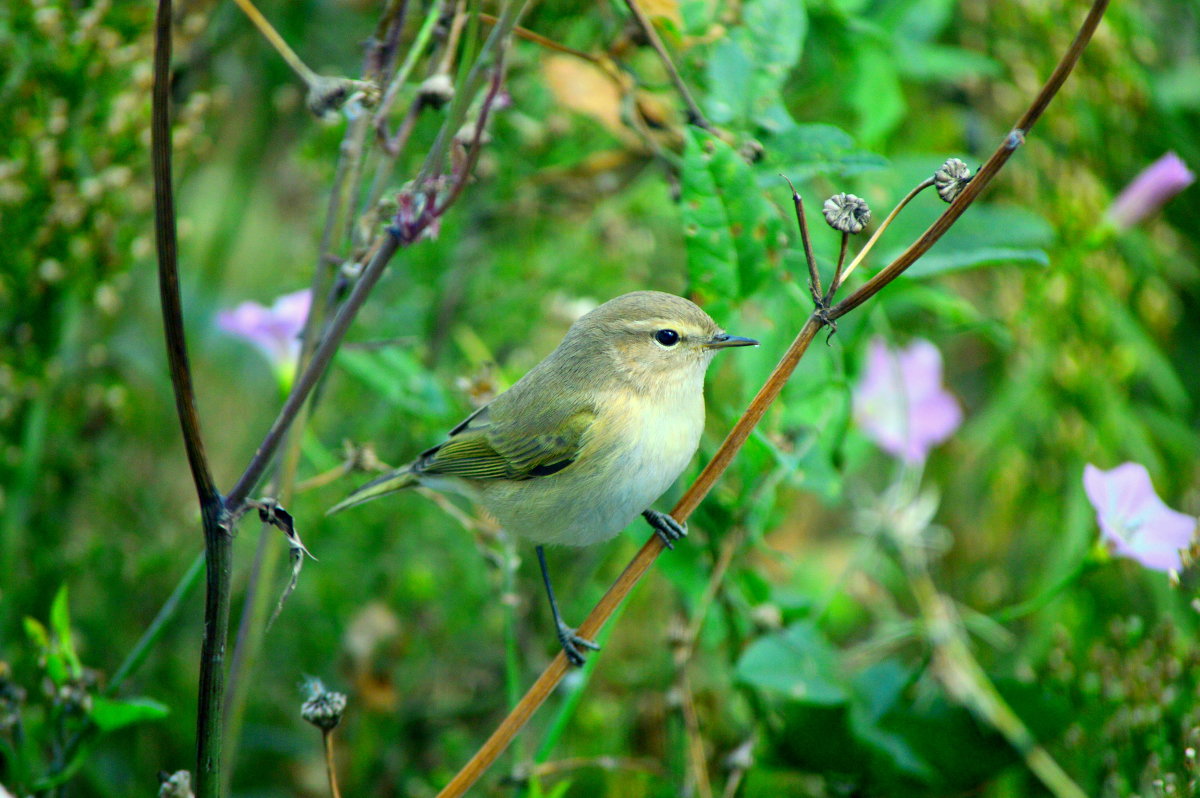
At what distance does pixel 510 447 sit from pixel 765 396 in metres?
0.87

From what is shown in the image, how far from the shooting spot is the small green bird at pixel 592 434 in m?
1.68

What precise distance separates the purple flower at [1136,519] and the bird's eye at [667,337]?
77cm

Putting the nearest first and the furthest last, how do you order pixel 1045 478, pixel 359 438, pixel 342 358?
pixel 342 358
pixel 359 438
pixel 1045 478

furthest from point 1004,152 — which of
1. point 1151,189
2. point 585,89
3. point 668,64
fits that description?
point 585,89

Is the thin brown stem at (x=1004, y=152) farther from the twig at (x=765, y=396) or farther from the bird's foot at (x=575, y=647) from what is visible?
the bird's foot at (x=575, y=647)

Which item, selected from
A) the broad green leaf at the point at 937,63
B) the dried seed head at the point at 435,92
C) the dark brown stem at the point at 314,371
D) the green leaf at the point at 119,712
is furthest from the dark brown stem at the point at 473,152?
the broad green leaf at the point at 937,63

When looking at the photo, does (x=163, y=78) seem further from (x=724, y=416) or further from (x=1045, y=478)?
(x=1045, y=478)

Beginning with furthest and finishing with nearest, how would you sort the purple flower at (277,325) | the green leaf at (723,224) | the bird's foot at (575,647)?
1. the purple flower at (277,325)
2. the green leaf at (723,224)
3. the bird's foot at (575,647)

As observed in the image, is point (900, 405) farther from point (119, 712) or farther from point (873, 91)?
point (119, 712)

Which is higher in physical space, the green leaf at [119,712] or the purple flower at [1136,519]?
the purple flower at [1136,519]

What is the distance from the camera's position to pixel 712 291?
1774 mm

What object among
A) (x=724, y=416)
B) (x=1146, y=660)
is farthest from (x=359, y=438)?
(x=1146, y=660)

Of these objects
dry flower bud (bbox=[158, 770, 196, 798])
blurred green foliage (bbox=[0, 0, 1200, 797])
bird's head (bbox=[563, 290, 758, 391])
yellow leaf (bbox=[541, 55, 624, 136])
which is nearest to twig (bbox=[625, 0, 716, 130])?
blurred green foliage (bbox=[0, 0, 1200, 797])

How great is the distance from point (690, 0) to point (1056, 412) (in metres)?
1.88
